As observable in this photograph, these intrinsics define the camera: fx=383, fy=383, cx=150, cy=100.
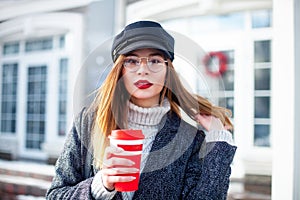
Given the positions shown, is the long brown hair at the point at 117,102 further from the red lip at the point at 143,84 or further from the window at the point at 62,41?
the window at the point at 62,41

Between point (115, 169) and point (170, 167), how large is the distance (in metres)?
0.20

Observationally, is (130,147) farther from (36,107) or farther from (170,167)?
(36,107)

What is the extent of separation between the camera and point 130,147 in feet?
3.86

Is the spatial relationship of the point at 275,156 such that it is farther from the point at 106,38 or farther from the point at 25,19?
the point at 25,19

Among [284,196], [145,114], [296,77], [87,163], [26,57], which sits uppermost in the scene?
[26,57]

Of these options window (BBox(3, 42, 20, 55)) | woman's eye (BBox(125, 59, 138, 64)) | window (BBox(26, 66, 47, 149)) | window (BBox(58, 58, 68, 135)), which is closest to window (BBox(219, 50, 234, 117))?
woman's eye (BBox(125, 59, 138, 64))

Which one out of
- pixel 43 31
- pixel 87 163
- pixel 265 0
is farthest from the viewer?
pixel 43 31

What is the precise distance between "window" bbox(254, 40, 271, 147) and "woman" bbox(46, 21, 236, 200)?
0.17 m

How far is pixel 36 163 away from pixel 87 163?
48 centimetres

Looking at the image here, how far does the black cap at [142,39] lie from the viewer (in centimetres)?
128

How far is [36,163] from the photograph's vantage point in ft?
5.57

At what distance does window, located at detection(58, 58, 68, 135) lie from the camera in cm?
158

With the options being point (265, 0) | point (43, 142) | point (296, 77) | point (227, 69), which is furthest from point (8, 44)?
point (296, 77)

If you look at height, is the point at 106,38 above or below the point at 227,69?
above
